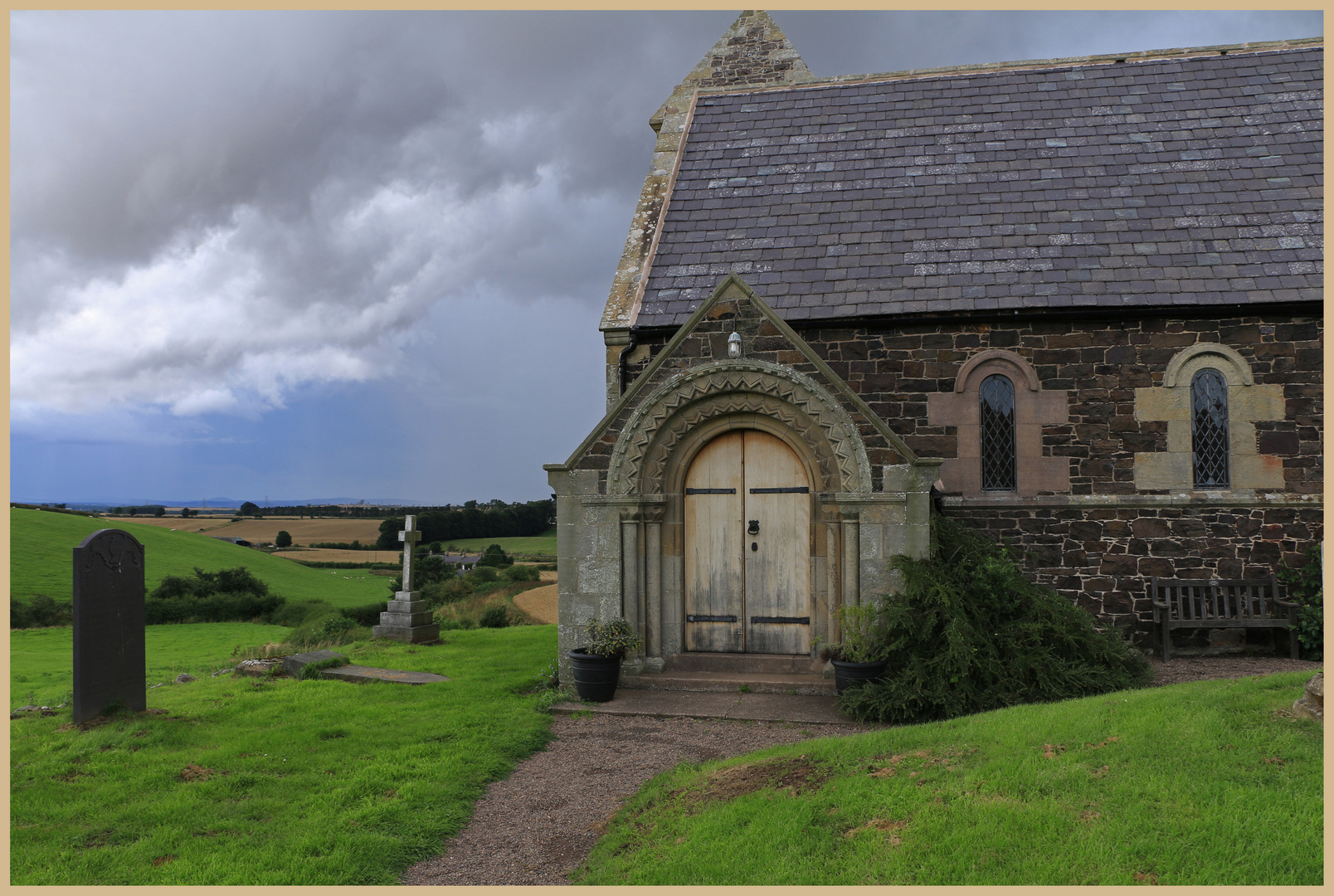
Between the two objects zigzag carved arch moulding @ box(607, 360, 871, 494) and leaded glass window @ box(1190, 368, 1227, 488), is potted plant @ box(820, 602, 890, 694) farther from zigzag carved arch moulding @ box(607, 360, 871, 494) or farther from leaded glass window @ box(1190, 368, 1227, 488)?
leaded glass window @ box(1190, 368, 1227, 488)

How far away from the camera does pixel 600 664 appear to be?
30.2ft

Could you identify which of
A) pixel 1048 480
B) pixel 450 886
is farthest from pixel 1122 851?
pixel 1048 480

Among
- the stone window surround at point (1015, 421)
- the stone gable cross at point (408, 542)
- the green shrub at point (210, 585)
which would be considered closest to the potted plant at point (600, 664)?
the stone window surround at point (1015, 421)

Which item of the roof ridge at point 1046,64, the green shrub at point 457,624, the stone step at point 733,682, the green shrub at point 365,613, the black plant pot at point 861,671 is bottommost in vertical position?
the green shrub at point 457,624

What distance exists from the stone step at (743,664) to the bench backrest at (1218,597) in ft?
17.6

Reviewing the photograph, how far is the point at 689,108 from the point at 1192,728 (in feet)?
46.2

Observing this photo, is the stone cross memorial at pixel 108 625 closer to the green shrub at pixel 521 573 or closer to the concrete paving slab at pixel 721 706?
the concrete paving slab at pixel 721 706

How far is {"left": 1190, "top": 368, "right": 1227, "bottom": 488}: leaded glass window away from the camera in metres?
11.6

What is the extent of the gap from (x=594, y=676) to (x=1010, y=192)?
33.8 feet

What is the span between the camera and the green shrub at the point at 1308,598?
10773mm

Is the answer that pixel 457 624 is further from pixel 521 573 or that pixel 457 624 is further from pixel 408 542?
pixel 521 573

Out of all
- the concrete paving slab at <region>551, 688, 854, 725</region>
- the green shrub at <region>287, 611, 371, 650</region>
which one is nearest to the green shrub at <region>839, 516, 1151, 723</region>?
the concrete paving slab at <region>551, 688, 854, 725</region>

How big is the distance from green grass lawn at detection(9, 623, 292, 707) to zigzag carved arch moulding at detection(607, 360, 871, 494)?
7.42m

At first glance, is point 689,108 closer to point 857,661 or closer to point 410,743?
point 857,661
